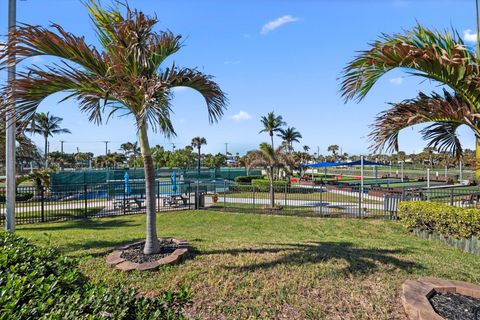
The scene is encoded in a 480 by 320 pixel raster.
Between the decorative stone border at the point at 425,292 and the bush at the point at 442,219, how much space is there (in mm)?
3959

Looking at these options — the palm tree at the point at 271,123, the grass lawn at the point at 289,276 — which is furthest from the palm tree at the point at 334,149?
the grass lawn at the point at 289,276

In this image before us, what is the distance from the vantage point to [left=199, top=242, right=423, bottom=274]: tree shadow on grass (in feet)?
13.8

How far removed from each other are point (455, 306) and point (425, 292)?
11.2 inches

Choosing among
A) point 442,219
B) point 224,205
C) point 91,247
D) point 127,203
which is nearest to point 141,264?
point 91,247

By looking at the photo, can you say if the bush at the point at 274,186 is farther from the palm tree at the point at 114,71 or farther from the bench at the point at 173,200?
the palm tree at the point at 114,71

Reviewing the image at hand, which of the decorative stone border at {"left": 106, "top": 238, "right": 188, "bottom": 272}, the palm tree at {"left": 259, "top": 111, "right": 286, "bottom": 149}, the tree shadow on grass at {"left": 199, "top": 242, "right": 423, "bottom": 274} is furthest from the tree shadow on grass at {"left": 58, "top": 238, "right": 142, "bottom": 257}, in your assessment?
the palm tree at {"left": 259, "top": 111, "right": 286, "bottom": 149}

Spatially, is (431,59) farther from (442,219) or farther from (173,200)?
(173,200)

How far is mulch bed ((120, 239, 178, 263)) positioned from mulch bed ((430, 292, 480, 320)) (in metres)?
3.74

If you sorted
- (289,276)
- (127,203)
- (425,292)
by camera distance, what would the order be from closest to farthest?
(425,292), (289,276), (127,203)

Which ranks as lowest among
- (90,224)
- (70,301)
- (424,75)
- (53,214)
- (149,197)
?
(90,224)

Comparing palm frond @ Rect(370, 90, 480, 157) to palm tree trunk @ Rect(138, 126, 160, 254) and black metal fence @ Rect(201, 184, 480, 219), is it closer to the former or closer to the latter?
palm tree trunk @ Rect(138, 126, 160, 254)

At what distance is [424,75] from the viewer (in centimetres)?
347

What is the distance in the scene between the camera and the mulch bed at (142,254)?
4549mm

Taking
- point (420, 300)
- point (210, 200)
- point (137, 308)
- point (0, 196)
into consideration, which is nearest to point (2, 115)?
point (137, 308)
